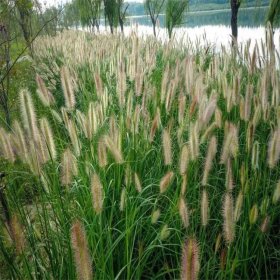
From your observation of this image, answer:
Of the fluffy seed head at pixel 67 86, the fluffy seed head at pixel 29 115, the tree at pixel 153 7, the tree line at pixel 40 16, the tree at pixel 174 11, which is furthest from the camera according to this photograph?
the tree at pixel 153 7

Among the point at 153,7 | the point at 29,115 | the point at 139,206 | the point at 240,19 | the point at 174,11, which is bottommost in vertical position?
the point at 139,206

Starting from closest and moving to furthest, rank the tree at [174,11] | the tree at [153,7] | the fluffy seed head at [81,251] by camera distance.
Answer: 1. the fluffy seed head at [81,251]
2. the tree at [174,11]
3. the tree at [153,7]

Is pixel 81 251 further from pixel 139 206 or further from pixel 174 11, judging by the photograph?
pixel 174 11

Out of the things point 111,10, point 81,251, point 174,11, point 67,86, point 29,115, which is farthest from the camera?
point 111,10

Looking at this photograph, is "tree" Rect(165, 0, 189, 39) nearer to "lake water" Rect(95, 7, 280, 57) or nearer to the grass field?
"lake water" Rect(95, 7, 280, 57)

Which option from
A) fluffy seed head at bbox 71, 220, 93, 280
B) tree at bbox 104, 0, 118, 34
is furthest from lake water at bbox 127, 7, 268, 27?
fluffy seed head at bbox 71, 220, 93, 280

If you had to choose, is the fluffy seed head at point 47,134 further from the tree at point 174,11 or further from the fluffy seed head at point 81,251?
the tree at point 174,11

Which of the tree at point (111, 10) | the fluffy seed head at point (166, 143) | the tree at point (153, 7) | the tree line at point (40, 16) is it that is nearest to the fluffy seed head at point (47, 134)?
the fluffy seed head at point (166, 143)

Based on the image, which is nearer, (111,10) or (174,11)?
(174,11)

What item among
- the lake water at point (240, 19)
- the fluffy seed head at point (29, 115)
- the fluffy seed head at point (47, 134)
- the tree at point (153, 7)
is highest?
the tree at point (153, 7)

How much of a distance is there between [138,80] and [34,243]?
1253 mm

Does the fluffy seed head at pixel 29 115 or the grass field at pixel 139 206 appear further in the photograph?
the fluffy seed head at pixel 29 115

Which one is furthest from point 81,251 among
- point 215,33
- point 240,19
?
point 240,19

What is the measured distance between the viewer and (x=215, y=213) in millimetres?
1912
